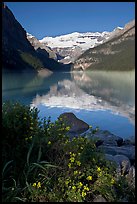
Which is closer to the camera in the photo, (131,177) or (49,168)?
(49,168)

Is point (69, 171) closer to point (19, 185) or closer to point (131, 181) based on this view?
point (19, 185)

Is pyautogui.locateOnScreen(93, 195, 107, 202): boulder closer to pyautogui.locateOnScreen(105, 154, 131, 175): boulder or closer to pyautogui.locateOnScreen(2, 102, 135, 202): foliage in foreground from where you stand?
pyautogui.locateOnScreen(2, 102, 135, 202): foliage in foreground

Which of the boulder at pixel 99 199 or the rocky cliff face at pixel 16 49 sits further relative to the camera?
the rocky cliff face at pixel 16 49

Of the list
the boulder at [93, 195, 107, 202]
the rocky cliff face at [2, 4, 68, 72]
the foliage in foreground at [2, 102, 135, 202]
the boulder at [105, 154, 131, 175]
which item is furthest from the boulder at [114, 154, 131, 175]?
the rocky cliff face at [2, 4, 68, 72]

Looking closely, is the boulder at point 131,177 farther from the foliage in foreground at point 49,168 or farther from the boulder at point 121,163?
the foliage in foreground at point 49,168

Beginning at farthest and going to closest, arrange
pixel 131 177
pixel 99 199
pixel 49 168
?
pixel 131 177, pixel 49 168, pixel 99 199

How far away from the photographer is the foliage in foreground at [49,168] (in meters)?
4.11

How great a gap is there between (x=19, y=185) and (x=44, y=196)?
390 millimetres

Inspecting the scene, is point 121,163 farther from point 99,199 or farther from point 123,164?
point 99,199

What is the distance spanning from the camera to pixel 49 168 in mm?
4434

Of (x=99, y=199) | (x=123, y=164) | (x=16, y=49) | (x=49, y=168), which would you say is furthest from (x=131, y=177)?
(x=16, y=49)

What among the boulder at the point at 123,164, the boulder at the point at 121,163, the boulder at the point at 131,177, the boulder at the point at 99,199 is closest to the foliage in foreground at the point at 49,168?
the boulder at the point at 99,199

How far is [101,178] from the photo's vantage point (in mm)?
4242

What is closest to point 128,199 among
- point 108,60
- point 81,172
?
point 81,172
